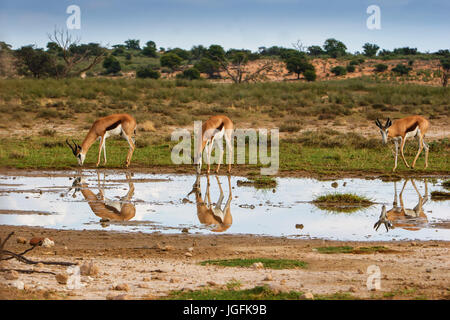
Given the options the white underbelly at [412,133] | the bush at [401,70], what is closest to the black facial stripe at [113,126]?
the white underbelly at [412,133]

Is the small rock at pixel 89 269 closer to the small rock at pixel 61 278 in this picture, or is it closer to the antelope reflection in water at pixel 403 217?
the small rock at pixel 61 278

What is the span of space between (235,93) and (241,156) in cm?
1773

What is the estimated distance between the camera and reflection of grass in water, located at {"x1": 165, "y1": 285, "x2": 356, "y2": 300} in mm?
5559

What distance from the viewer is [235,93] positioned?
36500 mm

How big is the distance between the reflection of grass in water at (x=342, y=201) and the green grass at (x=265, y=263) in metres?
4.65

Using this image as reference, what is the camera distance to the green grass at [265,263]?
7093 millimetres

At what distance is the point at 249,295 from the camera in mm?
5605

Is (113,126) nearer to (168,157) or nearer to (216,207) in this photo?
(168,157)

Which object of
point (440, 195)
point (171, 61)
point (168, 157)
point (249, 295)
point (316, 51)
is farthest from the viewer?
point (316, 51)

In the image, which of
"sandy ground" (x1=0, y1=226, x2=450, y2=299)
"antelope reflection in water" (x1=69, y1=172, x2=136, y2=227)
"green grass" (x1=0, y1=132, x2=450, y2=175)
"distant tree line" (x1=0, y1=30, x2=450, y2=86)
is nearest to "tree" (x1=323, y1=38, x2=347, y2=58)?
"distant tree line" (x1=0, y1=30, x2=450, y2=86)

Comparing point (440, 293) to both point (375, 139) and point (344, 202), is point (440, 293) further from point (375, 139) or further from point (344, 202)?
point (375, 139)

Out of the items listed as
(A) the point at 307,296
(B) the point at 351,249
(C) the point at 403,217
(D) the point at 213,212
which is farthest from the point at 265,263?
(C) the point at 403,217

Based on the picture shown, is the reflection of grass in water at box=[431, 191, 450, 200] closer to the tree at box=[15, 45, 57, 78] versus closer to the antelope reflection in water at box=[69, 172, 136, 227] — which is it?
the antelope reflection in water at box=[69, 172, 136, 227]

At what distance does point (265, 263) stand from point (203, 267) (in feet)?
2.37
